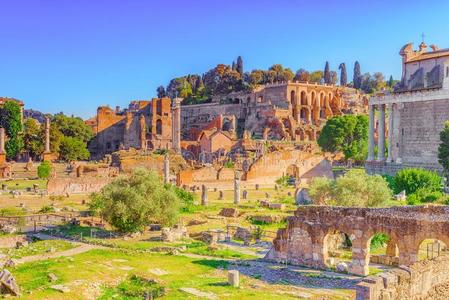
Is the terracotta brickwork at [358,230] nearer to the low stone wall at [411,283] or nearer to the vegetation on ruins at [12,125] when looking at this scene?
the low stone wall at [411,283]

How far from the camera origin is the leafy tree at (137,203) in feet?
Result: 90.9

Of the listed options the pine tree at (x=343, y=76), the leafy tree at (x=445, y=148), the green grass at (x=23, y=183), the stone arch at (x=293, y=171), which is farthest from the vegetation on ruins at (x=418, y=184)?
the pine tree at (x=343, y=76)

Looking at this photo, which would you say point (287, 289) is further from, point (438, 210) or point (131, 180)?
point (131, 180)

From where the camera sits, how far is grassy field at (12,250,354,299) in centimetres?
1664

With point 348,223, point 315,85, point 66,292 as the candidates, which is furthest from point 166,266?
point 315,85

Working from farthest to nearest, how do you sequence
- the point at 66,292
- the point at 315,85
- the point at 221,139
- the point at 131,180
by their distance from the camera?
the point at 315,85, the point at 221,139, the point at 131,180, the point at 66,292

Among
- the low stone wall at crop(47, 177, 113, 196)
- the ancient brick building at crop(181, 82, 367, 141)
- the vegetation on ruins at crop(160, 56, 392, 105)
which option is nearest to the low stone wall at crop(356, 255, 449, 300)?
the low stone wall at crop(47, 177, 113, 196)

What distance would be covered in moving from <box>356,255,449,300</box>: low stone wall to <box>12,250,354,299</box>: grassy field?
439cm

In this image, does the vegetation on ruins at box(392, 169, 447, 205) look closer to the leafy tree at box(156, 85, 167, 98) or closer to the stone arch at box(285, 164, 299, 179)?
the stone arch at box(285, 164, 299, 179)

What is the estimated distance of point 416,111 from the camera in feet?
164

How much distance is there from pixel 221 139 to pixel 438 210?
2178 inches

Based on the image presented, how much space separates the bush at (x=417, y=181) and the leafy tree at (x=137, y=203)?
764 inches

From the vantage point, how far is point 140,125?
81438 millimetres

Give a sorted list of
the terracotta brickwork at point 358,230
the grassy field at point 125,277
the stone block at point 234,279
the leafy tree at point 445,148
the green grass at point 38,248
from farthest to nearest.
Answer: the leafy tree at point 445,148 → the green grass at point 38,248 → the terracotta brickwork at point 358,230 → the stone block at point 234,279 → the grassy field at point 125,277
